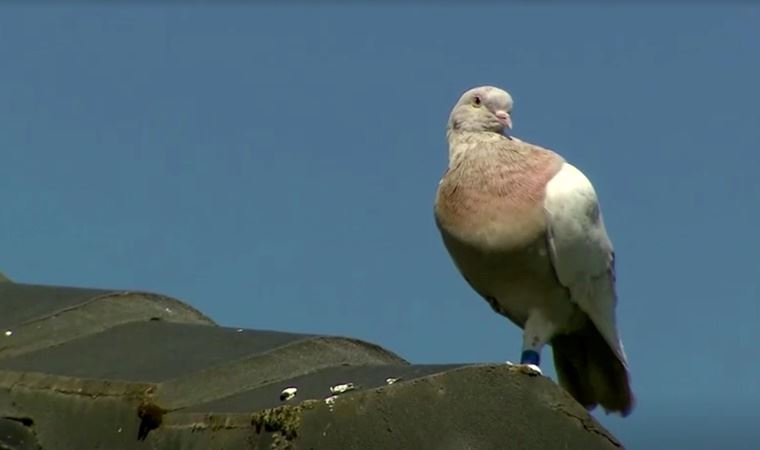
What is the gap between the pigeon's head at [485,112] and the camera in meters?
7.11

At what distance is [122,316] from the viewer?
5.27 meters

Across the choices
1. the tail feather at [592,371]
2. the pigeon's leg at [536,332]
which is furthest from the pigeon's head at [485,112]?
the tail feather at [592,371]

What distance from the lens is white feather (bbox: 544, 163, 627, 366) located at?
6.52 m

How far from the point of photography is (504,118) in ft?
23.5

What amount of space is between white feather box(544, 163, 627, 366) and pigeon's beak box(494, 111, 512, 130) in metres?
A: 0.47

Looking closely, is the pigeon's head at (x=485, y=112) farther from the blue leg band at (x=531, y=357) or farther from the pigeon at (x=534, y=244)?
the blue leg band at (x=531, y=357)

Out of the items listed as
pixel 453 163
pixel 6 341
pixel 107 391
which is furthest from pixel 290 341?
pixel 453 163

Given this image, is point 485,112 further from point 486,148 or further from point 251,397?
point 251,397

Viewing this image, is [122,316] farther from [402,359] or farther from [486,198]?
[486,198]

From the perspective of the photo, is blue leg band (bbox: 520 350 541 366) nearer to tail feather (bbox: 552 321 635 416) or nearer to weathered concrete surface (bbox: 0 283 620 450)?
tail feather (bbox: 552 321 635 416)

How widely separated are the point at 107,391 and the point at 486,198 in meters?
2.71

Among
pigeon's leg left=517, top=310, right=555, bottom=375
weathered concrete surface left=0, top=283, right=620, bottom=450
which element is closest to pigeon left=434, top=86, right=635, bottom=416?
pigeon's leg left=517, top=310, right=555, bottom=375

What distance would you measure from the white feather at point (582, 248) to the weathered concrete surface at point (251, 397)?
6.01ft

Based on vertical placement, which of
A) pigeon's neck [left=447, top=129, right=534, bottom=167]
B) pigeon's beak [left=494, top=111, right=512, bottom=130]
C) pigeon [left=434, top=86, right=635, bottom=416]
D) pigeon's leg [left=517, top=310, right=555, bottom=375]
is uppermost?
pigeon's beak [left=494, top=111, right=512, bottom=130]
